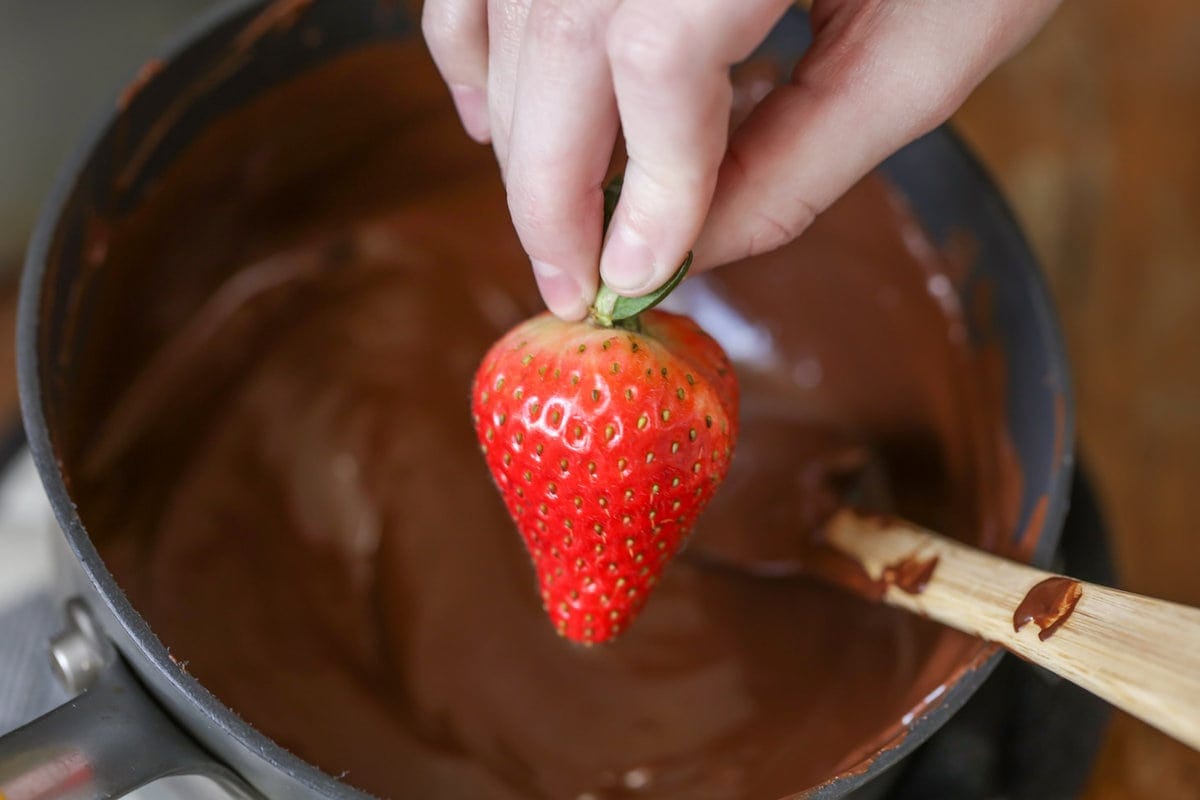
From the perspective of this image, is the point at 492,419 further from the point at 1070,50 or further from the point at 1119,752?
the point at 1070,50

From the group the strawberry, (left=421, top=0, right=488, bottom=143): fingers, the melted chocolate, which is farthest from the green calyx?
the melted chocolate

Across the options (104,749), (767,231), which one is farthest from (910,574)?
(104,749)

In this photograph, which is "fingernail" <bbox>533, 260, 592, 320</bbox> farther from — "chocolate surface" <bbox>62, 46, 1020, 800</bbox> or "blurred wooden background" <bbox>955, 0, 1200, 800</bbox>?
"blurred wooden background" <bbox>955, 0, 1200, 800</bbox>

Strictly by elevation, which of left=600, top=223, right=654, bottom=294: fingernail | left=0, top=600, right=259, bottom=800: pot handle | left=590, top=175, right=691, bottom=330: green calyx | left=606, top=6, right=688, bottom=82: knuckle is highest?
left=606, top=6, right=688, bottom=82: knuckle

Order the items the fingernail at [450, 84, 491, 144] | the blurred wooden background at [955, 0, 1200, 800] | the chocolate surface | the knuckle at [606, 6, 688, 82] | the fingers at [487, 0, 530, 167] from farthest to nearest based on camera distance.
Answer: the blurred wooden background at [955, 0, 1200, 800], the chocolate surface, the fingernail at [450, 84, 491, 144], the fingers at [487, 0, 530, 167], the knuckle at [606, 6, 688, 82]

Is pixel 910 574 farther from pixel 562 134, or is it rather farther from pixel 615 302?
pixel 562 134
